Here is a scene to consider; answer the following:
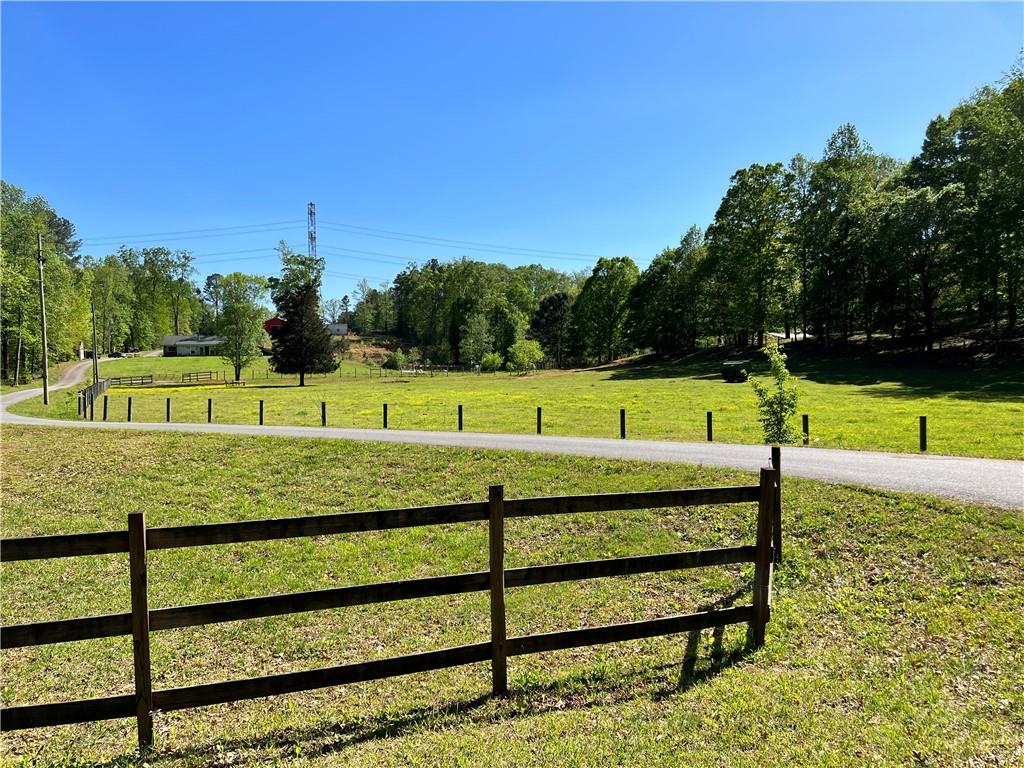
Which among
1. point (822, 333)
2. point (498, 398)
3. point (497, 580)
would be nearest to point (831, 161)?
point (822, 333)

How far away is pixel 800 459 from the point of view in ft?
39.6

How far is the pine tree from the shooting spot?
56625 mm

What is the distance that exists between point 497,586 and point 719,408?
74.8ft

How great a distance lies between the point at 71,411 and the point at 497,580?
105 feet

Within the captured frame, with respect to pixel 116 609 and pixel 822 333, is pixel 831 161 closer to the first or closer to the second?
pixel 822 333

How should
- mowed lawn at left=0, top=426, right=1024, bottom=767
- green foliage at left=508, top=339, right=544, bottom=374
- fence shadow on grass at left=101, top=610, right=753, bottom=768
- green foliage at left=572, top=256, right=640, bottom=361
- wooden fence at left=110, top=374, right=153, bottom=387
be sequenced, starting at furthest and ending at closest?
green foliage at left=572, top=256, right=640, bottom=361
green foliage at left=508, top=339, right=544, bottom=374
wooden fence at left=110, top=374, right=153, bottom=387
fence shadow on grass at left=101, top=610, right=753, bottom=768
mowed lawn at left=0, top=426, right=1024, bottom=767

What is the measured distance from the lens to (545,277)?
414ft

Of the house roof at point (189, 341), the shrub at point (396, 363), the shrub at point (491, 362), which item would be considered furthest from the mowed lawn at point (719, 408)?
the house roof at point (189, 341)

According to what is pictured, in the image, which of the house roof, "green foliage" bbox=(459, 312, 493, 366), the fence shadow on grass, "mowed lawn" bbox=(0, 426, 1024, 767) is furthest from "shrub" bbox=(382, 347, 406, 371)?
the fence shadow on grass

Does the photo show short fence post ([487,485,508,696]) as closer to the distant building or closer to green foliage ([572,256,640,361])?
green foliage ([572,256,640,361])

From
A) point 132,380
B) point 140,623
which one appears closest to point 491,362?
point 132,380

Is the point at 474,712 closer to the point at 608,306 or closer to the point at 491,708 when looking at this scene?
the point at 491,708

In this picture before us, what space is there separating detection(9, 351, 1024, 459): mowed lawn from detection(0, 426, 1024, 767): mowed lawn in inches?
316

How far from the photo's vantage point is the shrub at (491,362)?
7238 cm
